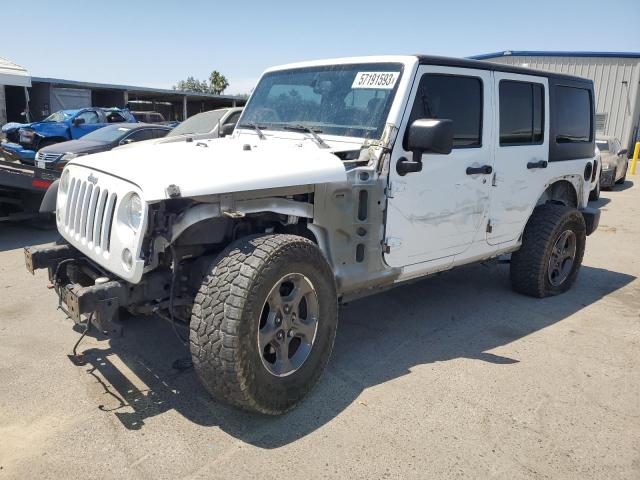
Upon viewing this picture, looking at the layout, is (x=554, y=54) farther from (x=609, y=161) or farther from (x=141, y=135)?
(x=141, y=135)

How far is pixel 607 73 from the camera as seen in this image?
21266mm

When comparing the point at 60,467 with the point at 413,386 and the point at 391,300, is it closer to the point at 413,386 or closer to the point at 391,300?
the point at 413,386

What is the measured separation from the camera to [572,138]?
5398 millimetres

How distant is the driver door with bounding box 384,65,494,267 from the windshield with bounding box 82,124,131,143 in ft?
29.3

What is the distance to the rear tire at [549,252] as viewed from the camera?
5.12 meters

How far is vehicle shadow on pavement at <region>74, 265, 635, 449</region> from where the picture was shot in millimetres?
3141

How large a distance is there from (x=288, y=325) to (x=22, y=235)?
20.3ft

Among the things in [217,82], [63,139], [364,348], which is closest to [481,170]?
[364,348]

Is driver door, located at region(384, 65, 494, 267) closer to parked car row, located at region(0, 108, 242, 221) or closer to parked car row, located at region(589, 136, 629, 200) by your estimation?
parked car row, located at region(0, 108, 242, 221)

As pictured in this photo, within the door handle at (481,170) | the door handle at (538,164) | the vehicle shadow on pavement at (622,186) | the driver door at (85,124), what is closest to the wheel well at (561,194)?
the door handle at (538,164)

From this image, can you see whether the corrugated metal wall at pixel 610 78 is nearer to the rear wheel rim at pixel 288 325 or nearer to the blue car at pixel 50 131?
the blue car at pixel 50 131

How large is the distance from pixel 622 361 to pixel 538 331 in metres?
0.68

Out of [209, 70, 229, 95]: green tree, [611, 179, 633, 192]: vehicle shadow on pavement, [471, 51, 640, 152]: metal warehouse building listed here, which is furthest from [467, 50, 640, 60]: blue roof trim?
[209, 70, 229, 95]: green tree

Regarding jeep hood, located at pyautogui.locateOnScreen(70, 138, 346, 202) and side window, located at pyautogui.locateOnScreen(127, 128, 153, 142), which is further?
side window, located at pyautogui.locateOnScreen(127, 128, 153, 142)
